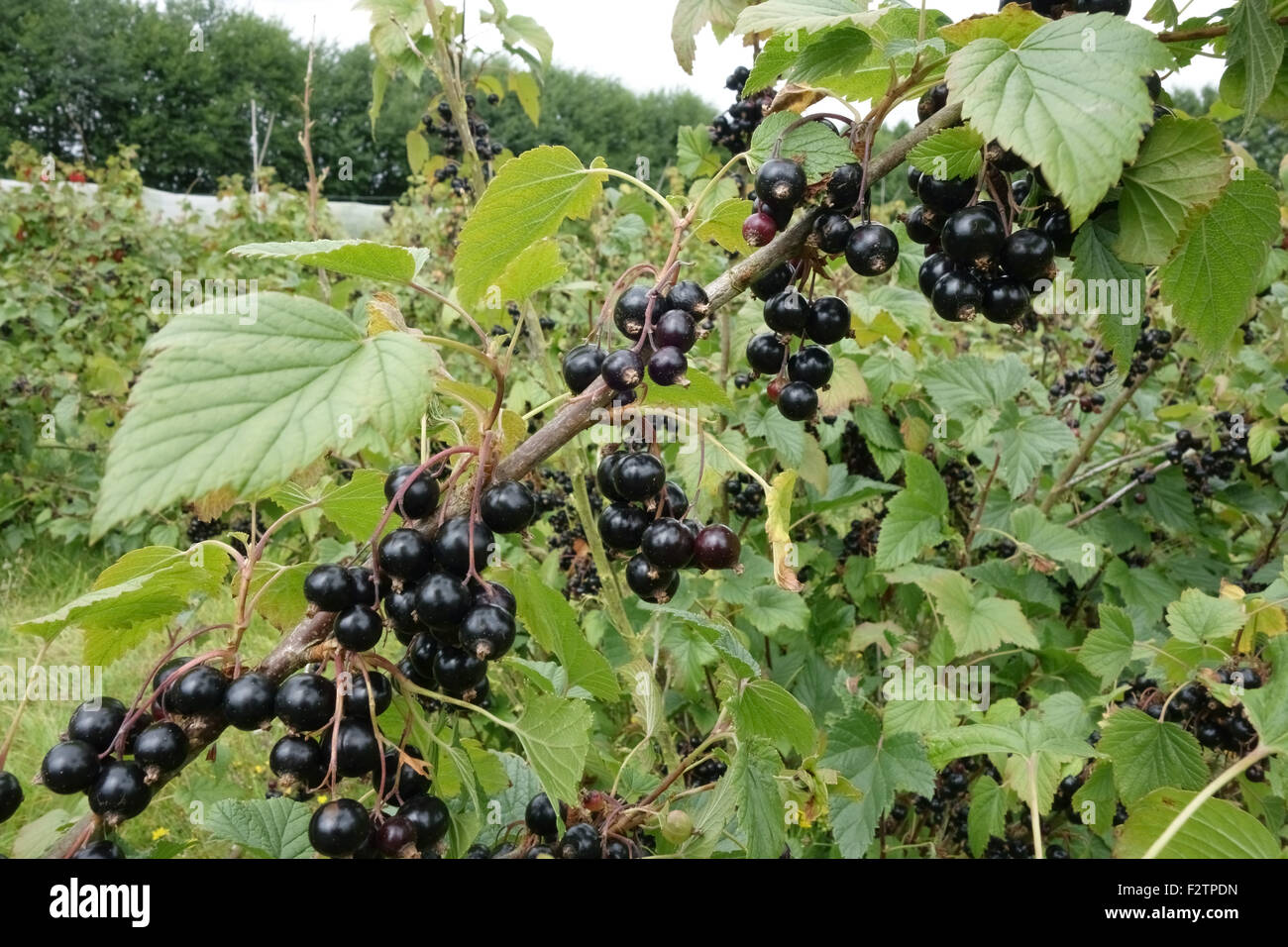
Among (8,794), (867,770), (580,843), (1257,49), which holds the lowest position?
(867,770)

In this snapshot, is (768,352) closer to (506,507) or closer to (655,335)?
(655,335)

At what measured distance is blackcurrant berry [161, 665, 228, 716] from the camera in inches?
27.8

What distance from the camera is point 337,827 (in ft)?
2.24

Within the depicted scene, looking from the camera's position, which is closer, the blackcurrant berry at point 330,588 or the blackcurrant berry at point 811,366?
the blackcurrant berry at point 330,588

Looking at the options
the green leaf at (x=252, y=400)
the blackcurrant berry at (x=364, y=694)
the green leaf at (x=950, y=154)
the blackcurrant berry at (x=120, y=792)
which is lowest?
the blackcurrant berry at (x=120, y=792)

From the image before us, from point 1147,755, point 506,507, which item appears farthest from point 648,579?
point 1147,755

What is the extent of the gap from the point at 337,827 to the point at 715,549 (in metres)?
0.41

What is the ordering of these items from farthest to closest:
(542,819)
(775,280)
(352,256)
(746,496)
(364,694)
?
(746,496)
(542,819)
(775,280)
(364,694)
(352,256)

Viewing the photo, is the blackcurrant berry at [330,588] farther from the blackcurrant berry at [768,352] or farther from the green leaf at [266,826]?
the blackcurrant berry at [768,352]

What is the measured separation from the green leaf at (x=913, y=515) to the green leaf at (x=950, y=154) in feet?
3.78

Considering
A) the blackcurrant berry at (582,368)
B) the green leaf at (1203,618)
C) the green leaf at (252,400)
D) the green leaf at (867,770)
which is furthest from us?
the green leaf at (867,770)

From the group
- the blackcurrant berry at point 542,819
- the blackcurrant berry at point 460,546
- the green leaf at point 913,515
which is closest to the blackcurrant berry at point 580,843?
the blackcurrant berry at point 542,819

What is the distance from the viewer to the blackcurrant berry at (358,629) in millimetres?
691
